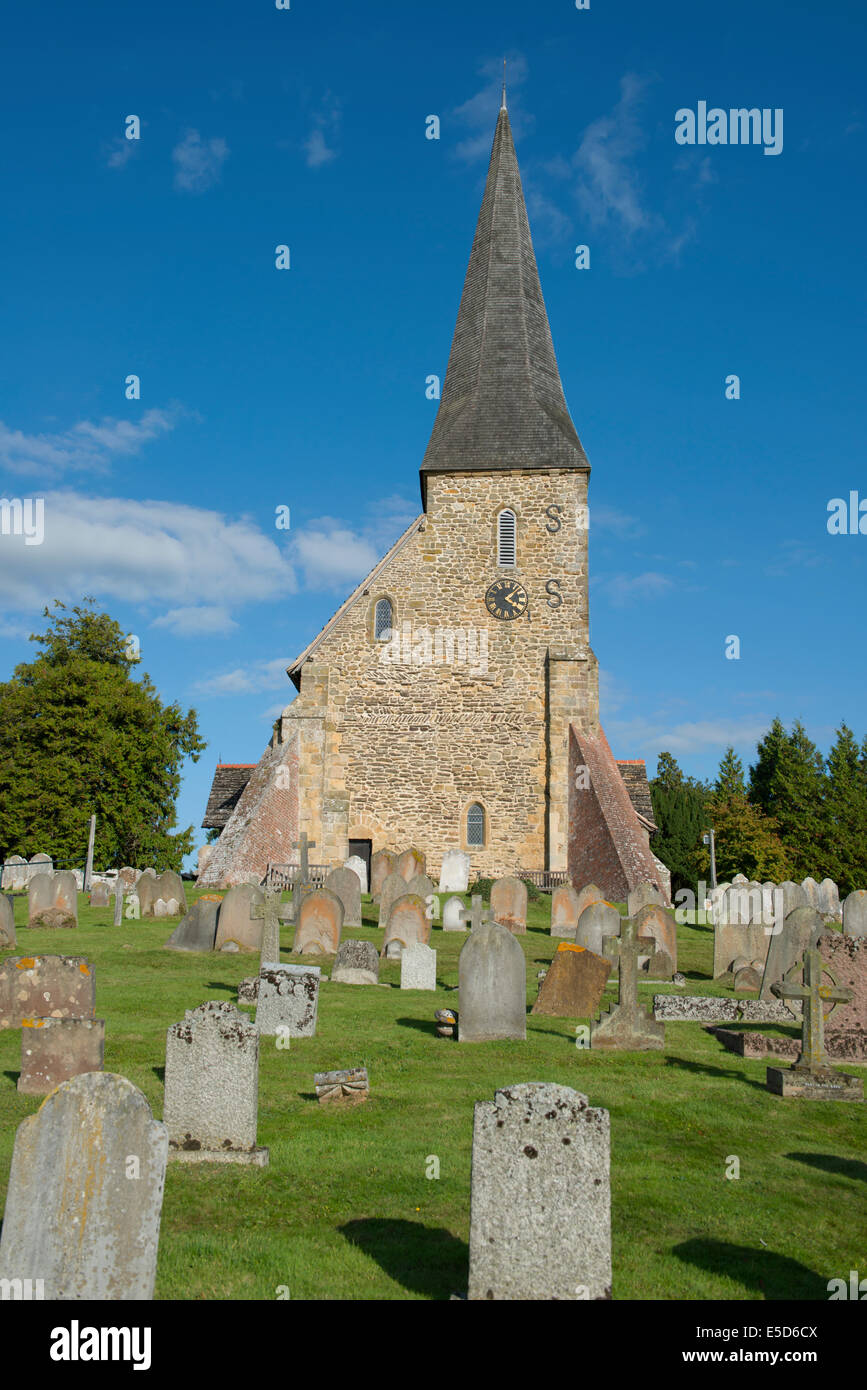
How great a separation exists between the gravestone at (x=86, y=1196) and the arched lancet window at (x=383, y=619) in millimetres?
24596

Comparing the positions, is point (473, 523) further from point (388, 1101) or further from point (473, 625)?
point (388, 1101)

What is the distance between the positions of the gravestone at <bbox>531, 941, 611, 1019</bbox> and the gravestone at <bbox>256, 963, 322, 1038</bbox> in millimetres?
2979

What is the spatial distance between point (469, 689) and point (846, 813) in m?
20.0

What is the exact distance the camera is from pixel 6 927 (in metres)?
13.4

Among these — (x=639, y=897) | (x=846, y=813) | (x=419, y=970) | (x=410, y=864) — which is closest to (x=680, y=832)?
(x=846, y=813)

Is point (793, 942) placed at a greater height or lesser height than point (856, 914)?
greater

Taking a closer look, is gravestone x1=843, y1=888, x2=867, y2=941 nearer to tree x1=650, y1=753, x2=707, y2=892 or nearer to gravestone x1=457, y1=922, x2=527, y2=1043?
gravestone x1=457, y1=922, x2=527, y2=1043

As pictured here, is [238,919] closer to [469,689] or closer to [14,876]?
[14,876]

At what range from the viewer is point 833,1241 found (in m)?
4.89

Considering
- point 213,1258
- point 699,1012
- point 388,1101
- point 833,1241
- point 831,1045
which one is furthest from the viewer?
point 699,1012

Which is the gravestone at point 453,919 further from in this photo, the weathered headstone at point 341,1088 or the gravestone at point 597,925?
the weathered headstone at point 341,1088

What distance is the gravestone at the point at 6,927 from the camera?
13341mm

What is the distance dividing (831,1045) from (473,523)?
21.7 m

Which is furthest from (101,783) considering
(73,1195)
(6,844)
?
(73,1195)
